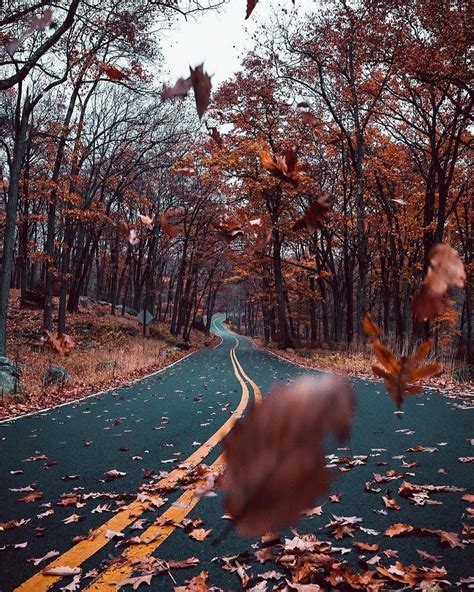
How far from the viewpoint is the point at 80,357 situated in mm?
17422

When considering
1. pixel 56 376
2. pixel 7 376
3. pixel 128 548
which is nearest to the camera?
pixel 128 548

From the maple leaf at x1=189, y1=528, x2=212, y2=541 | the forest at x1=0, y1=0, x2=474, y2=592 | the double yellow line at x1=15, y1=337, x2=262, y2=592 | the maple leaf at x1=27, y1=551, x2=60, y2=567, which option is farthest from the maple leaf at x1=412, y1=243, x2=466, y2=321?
the maple leaf at x1=27, y1=551, x2=60, y2=567

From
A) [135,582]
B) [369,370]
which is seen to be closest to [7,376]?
[369,370]

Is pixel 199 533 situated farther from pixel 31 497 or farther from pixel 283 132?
pixel 283 132

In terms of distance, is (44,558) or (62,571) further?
(44,558)

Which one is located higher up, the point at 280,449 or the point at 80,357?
the point at 280,449

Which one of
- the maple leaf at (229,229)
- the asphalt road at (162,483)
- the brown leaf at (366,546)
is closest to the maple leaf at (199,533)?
the asphalt road at (162,483)

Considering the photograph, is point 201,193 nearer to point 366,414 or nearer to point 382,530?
point 366,414

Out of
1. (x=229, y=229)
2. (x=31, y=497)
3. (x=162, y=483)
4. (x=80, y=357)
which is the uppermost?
(x=229, y=229)

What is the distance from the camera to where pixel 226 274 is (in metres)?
43.4

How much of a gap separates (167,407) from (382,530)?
18.8 feet

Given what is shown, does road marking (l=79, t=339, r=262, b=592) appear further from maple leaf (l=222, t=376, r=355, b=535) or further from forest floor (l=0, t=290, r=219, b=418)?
forest floor (l=0, t=290, r=219, b=418)

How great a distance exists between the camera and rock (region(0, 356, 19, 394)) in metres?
9.63

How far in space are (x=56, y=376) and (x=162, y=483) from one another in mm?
8237
